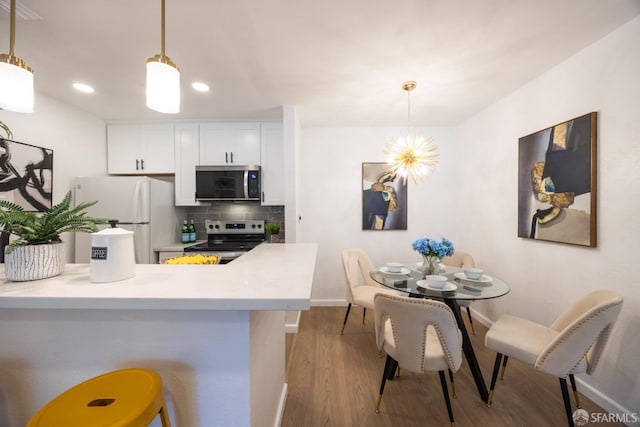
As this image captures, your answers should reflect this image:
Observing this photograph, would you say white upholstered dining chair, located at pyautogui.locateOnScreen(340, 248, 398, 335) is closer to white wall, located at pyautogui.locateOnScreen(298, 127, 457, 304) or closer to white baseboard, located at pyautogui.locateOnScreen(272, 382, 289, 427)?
white wall, located at pyautogui.locateOnScreen(298, 127, 457, 304)

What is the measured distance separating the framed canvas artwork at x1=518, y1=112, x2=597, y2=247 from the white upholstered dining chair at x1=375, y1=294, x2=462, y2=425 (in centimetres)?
128


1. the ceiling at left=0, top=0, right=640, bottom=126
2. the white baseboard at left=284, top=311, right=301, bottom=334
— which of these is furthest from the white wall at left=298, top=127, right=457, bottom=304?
the ceiling at left=0, top=0, right=640, bottom=126

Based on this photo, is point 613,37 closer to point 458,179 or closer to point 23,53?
point 458,179

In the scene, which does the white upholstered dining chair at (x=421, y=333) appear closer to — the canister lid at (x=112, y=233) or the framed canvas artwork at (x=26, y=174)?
the canister lid at (x=112, y=233)

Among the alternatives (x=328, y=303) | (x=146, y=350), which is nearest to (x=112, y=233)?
(x=146, y=350)

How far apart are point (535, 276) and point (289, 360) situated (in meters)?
2.31

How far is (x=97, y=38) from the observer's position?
5.17 feet

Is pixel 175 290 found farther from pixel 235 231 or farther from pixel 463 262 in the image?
pixel 463 262

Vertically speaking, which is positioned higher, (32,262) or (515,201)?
(515,201)

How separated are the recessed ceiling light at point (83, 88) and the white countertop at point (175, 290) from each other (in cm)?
206

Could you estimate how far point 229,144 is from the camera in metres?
3.00

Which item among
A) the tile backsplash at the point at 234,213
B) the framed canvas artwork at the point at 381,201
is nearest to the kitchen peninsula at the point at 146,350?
the tile backsplash at the point at 234,213

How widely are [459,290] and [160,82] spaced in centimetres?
212

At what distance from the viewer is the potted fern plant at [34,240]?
875mm
